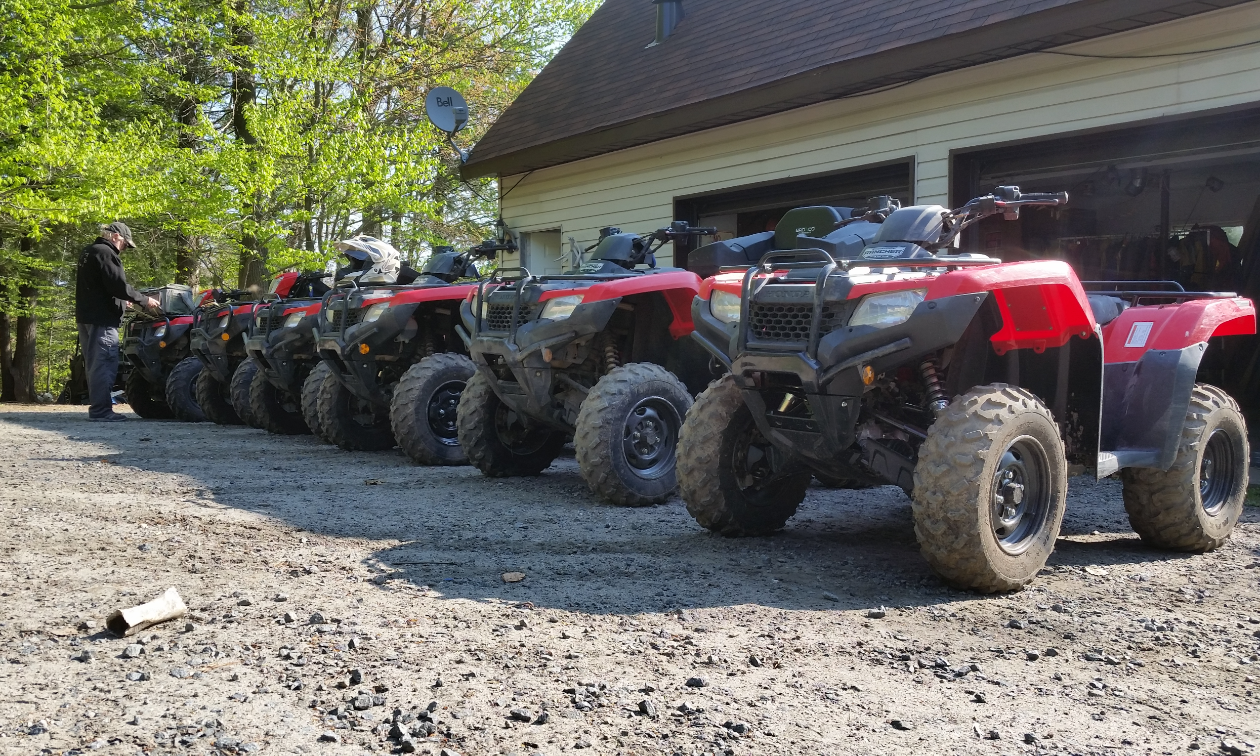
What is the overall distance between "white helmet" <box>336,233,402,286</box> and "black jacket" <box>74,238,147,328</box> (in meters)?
4.05

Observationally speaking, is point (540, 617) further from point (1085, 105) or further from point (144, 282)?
point (144, 282)

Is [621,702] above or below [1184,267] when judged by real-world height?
below

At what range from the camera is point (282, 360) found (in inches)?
414

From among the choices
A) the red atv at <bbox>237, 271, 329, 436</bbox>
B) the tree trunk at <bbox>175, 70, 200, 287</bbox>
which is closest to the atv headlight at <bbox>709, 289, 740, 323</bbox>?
A: the red atv at <bbox>237, 271, 329, 436</bbox>

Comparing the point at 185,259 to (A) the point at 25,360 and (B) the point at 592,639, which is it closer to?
(A) the point at 25,360

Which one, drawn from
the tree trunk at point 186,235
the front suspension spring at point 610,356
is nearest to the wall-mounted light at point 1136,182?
the front suspension spring at point 610,356

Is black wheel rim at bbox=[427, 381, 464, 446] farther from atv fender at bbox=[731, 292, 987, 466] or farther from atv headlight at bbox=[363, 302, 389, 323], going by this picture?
atv fender at bbox=[731, 292, 987, 466]

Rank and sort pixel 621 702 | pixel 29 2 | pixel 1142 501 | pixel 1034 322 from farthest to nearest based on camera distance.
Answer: pixel 29 2 < pixel 1142 501 < pixel 1034 322 < pixel 621 702

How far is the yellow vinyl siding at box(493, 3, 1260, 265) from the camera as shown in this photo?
25.3 ft

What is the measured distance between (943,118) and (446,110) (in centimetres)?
726

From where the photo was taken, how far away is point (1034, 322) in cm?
454

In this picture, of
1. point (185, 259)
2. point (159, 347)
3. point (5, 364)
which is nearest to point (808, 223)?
point (159, 347)

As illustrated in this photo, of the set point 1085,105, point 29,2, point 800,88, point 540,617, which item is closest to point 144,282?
point 29,2

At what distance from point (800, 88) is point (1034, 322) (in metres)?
6.29
